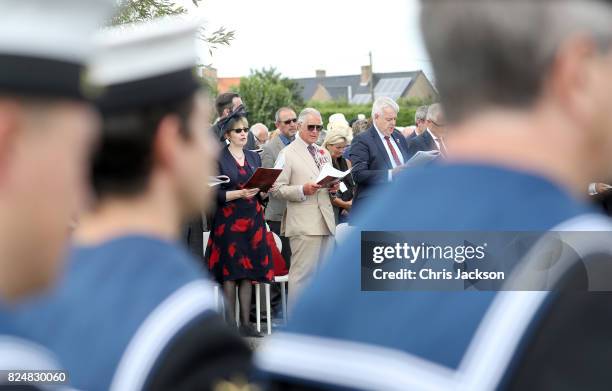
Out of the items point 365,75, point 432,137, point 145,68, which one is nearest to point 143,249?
point 145,68

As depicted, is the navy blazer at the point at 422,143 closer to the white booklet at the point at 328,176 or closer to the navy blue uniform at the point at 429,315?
the white booklet at the point at 328,176

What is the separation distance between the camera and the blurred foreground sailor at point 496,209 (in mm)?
1295

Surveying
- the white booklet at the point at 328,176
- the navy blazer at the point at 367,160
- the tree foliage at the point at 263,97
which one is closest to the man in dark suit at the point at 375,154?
the navy blazer at the point at 367,160

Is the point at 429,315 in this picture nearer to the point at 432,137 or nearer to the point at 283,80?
the point at 432,137

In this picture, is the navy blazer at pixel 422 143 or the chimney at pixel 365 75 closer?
the navy blazer at pixel 422 143

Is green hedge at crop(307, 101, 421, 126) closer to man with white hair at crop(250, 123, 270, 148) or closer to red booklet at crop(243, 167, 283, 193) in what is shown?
man with white hair at crop(250, 123, 270, 148)

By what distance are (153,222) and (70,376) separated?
1.17 ft

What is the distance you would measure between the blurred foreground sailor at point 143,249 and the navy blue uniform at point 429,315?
1.42ft

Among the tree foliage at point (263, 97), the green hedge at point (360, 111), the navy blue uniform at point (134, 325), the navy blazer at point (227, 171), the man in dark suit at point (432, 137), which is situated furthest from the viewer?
the tree foliage at point (263, 97)

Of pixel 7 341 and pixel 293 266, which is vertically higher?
pixel 7 341

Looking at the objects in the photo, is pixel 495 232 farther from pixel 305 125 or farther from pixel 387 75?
pixel 387 75

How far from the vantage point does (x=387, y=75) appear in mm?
120875

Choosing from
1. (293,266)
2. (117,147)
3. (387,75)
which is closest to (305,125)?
(293,266)

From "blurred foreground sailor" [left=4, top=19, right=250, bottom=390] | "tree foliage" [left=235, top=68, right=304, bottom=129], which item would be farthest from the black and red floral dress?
"tree foliage" [left=235, top=68, right=304, bottom=129]
